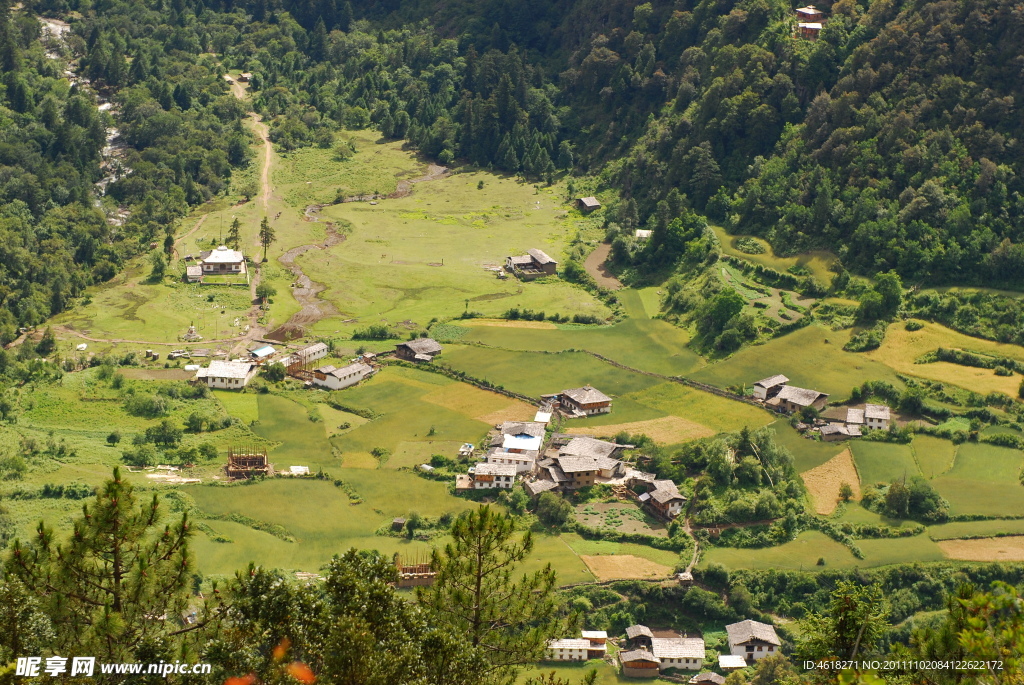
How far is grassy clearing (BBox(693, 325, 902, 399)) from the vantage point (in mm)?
71125

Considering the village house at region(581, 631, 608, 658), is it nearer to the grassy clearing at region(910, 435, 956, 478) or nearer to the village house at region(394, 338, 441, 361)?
the grassy clearing at region(910, 435, 956, 478)

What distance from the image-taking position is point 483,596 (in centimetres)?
3133

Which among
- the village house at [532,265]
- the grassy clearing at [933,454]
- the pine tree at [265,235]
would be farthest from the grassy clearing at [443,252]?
the grassy clearing at [933,454]

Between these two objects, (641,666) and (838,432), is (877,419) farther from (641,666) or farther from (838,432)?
(641,666)

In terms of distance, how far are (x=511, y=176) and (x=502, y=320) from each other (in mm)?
34961

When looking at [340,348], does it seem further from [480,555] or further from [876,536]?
[480,555]

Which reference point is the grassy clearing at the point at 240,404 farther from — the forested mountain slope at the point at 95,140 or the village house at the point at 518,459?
the forested mountain slope at the point at 95,140

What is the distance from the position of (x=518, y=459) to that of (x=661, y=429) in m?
9.14

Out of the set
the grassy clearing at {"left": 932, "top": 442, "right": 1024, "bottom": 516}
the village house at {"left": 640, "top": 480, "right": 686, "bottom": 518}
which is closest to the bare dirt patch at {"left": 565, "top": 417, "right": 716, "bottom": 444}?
the village house at {"left": 640, "top": 480, "right": 686, "bottom": 518}

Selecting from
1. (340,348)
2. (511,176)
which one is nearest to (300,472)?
(340,348)

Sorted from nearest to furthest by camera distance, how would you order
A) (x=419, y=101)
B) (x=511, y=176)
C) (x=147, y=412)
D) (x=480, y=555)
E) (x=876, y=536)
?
(x=480, y=555) < (x=876, y=536) < (x=147, y=412) < (x=511, y=176) < (x=419, y=101)

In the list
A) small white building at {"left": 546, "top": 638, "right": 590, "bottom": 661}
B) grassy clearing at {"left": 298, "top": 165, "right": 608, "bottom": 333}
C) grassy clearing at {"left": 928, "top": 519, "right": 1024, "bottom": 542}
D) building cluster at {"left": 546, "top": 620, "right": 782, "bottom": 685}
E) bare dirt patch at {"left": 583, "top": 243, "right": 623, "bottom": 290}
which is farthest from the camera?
bare dirt patch at {"left": 583, "top": 243, "right": 623, "bottom": 290}

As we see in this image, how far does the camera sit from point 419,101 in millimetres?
127750

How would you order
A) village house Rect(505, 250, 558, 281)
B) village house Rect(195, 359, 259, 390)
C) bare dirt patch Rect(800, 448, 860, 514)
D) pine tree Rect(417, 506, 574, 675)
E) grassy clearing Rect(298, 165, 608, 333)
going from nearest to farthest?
pine tree Rect(417, 506, 574, 675) → bare dirt patch Rect(800, 448, 860, 514) → village house Rect(195, 359, 259, 390) → grassy clearing Rect(298, 165, 608, 333) → village house Rect(505, 250, 558, 281)
